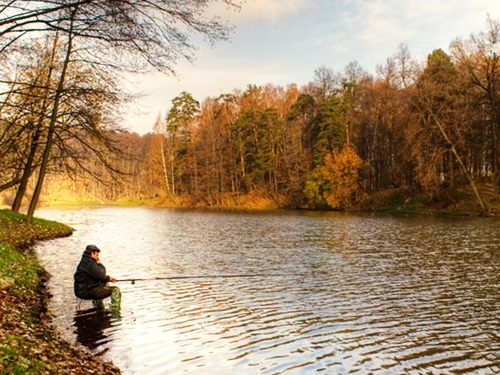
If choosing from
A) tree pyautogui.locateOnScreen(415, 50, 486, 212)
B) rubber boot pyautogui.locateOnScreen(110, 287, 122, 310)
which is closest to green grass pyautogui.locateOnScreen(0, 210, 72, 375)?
rubber boot pyautogui.locateOnScreen(110, 287, 122, 310)

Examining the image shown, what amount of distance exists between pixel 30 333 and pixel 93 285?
3.50m

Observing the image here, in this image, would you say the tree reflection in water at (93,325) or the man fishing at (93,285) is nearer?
the tree reflection in water at (93,325)

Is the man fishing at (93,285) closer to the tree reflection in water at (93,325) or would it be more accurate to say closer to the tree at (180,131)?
the tree reflection in water at (93,325)

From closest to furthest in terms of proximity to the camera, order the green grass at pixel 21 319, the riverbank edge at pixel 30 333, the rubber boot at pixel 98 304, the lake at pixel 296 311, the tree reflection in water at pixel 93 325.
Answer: the green grass at pixel 21 319 < the riverbank edge at pixel 30 333 < the lake at pixel 296 311 < the tree reflection in water at pixel 93 325 < the rubber boot at pixel 98 304

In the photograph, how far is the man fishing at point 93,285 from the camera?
1178 centimetres

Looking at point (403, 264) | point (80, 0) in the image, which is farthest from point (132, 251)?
point (80, 0)

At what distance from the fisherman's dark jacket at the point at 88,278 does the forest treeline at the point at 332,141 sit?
18.0ft

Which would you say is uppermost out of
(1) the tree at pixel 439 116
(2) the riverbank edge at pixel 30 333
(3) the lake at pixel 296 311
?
(1) the tree at pixel 439 116

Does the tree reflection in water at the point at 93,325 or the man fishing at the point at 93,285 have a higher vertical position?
the man fishing at the point at 93,285

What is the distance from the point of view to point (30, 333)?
8406 mm

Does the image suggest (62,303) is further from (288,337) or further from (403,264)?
(403,264)

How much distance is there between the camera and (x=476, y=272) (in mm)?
16812

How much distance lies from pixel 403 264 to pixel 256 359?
1215cm

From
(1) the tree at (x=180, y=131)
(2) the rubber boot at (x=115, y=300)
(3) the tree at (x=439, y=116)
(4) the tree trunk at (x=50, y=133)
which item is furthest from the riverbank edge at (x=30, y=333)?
(1) the tree at (x=180, y=131)
